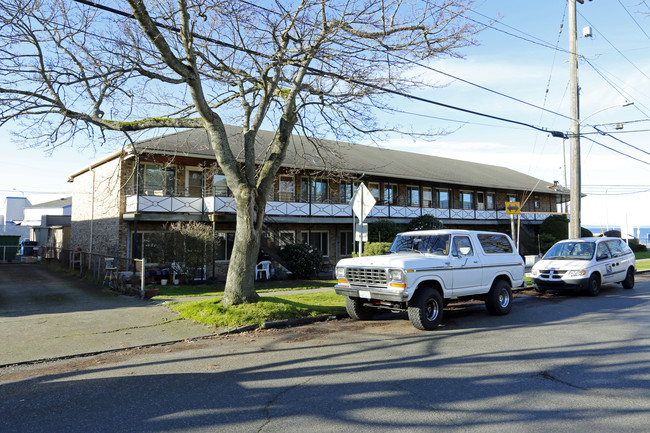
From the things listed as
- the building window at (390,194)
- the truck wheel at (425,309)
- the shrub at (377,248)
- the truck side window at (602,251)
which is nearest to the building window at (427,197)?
the building window at (390,194)

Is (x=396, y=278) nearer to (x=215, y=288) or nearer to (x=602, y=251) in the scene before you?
(x=215, y=288)

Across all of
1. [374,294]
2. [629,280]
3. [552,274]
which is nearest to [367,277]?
[374,294]

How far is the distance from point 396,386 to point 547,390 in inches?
66.3

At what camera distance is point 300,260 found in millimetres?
18250

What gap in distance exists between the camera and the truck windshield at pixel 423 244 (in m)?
9.12

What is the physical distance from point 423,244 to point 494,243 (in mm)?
2026

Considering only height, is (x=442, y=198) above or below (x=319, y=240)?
above

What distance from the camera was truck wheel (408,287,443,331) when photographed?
806 cm

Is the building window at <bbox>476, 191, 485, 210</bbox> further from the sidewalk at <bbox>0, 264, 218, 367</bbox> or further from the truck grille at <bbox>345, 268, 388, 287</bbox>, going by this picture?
the sidewalk at <bbox>0, 264, 218, 367</bbox>

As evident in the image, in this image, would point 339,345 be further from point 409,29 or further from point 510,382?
point 409,29

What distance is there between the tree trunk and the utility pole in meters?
13.8

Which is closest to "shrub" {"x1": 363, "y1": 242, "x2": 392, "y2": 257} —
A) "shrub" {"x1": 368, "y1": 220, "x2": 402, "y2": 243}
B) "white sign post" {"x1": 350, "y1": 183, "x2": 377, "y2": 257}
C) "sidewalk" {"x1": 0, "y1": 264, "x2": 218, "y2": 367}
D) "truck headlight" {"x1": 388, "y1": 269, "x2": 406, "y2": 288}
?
"shrub" {"x1": 368, "y1": 220, "x2": 402, "y2": 243}

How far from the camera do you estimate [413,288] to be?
800cm

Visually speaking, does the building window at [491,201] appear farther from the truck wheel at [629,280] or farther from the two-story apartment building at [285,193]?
the truck wheel at [629,280]
